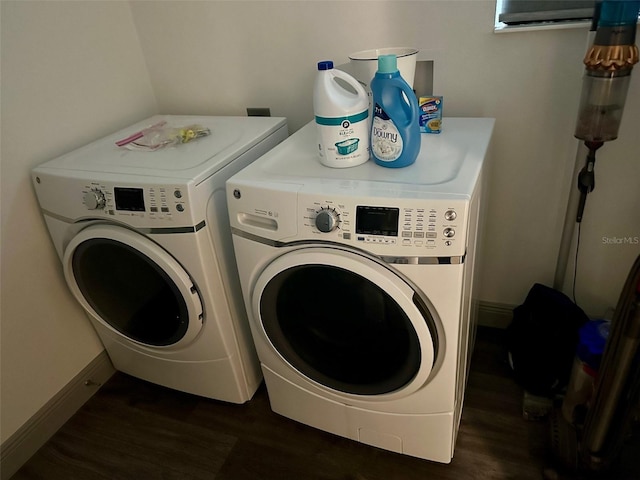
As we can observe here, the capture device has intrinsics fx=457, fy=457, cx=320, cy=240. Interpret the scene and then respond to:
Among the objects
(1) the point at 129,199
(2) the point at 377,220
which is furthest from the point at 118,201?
(2) the point at 377,220

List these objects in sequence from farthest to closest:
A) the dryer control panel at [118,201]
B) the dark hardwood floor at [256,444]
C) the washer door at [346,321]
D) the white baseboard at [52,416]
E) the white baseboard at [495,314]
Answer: the white baseboard at [495,314]
the white baseboard at [52,416]
the dark hardwood floor at [256,444]
the dryer control panel at [118,201]
the washer door at [346,321]

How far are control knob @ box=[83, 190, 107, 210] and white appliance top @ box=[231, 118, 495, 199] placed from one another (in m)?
0.41

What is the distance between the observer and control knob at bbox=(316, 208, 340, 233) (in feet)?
3.25

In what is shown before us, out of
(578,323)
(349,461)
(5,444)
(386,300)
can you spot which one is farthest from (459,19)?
(5,444)

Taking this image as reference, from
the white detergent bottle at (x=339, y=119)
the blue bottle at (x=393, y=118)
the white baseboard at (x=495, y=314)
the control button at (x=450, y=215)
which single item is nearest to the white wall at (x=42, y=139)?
the white detergent bottle at (x=339, y=119)

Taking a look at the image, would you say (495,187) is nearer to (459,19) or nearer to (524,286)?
(524,286)

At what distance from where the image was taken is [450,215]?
2.98 ft

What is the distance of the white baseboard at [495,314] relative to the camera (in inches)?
67.4

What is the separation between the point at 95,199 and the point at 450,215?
37.1 inches

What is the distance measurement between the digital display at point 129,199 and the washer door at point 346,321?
1.26ft

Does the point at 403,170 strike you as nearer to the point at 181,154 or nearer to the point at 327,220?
the point at 327,220

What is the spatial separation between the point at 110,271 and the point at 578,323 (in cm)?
145

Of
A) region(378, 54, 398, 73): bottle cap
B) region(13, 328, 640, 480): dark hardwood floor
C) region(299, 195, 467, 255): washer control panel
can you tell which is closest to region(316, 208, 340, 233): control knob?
region(299, 195, 467, 255): washer control panel

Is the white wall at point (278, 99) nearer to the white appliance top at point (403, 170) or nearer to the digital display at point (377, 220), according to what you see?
the white appliance top at point (403, 170)
